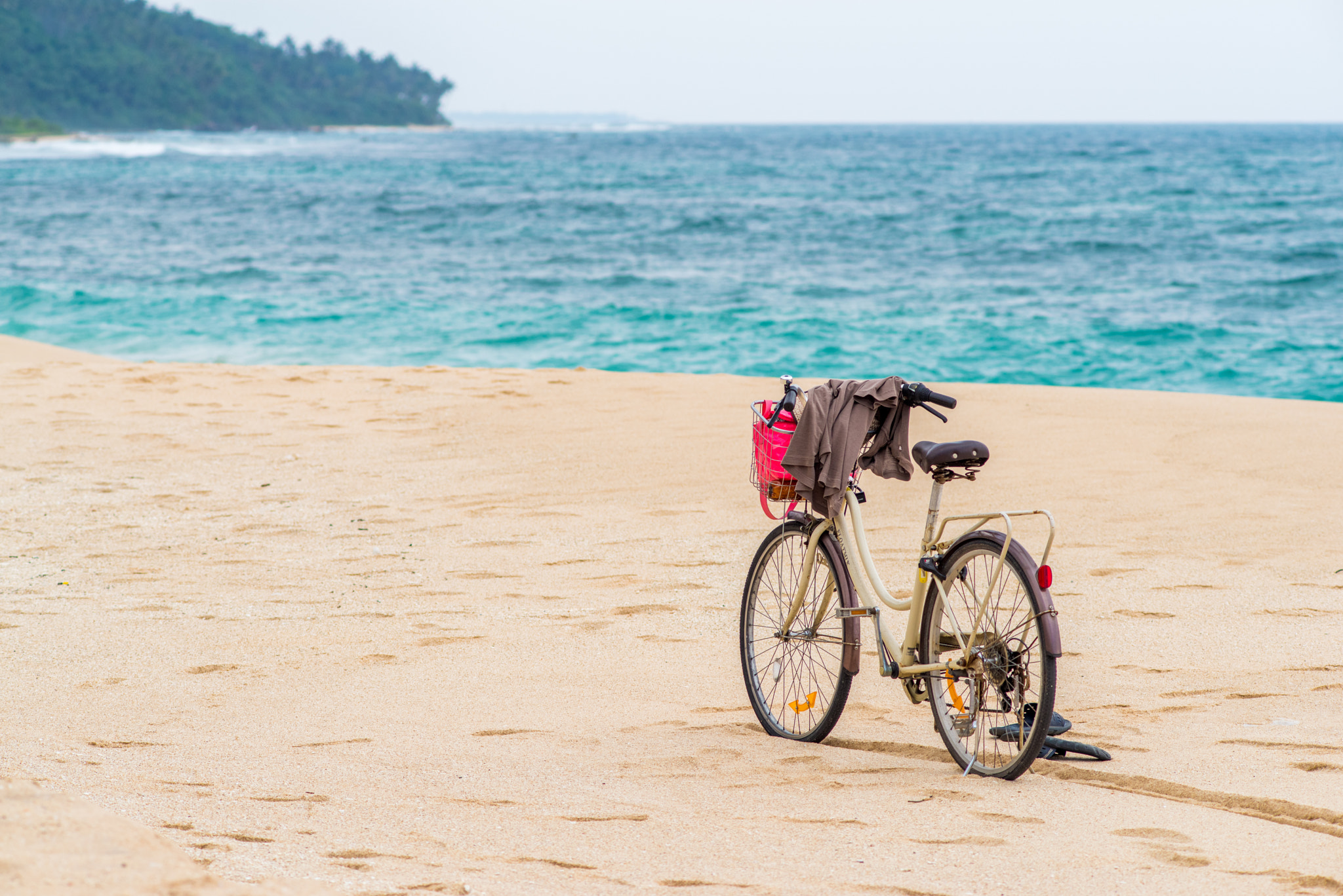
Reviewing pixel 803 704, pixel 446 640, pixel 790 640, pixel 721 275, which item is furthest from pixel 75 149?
pixel 803 704

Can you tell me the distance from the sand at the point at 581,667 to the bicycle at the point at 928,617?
147mm

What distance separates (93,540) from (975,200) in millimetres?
31347

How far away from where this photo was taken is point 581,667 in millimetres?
4395

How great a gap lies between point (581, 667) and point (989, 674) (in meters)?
1.81

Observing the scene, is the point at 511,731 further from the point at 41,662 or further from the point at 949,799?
the point at 41,662

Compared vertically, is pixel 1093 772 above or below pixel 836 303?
below

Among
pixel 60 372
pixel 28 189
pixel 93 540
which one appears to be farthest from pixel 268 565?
pixel 28 189

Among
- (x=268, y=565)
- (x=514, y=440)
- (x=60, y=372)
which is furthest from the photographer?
(x=60, y=372)

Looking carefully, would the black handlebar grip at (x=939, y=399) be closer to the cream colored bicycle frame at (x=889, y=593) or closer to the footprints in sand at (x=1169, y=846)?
the cream colored bicycle frame at (x=889, y=593)

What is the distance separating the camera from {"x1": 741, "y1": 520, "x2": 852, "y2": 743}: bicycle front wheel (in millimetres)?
3596

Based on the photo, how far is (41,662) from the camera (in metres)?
4.32

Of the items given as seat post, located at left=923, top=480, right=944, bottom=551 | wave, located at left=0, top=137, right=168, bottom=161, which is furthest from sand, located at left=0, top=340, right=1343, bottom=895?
wave, located at left=0, top=137, right=168, bottom=161

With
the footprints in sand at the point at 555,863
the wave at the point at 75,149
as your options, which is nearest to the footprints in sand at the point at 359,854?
the footprints in sand at the point at 555,863

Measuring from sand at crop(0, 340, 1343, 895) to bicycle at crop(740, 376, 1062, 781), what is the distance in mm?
147
